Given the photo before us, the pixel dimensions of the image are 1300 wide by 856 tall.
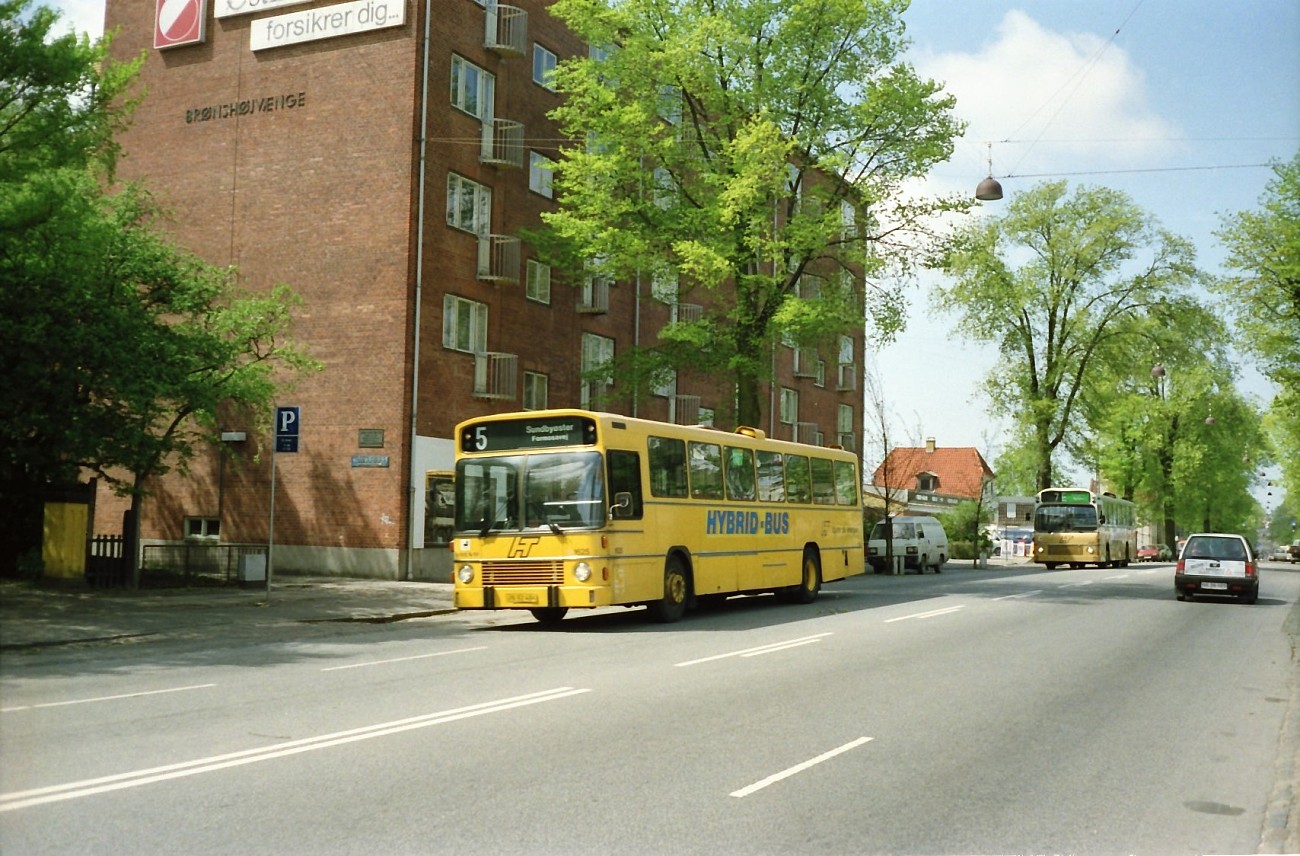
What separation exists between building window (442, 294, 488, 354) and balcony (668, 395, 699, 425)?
10.9 metres

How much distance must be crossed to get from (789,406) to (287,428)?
32.5 m

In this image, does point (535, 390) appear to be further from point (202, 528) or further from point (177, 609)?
point (177, 609)

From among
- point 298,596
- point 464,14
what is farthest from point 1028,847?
point 464,14

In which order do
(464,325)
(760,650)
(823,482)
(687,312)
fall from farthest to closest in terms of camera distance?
(687,312) → (464,325) → (823,482) → (760,650)

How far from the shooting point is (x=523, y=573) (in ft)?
55.3

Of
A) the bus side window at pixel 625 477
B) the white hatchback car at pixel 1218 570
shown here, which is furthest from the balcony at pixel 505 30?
the white hatchback car at pixel 1218 570

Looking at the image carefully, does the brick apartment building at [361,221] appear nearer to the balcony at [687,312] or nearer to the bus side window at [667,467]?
the balcony at [687,312]

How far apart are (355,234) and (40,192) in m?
13.7

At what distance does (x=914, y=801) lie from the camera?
6.72 meters

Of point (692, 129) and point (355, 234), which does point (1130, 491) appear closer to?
point (692, 129)

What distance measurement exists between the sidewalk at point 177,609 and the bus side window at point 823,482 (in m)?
7.60

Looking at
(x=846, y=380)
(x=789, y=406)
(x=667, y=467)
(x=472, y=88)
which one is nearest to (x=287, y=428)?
(x=667, y=467)

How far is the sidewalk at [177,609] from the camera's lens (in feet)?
49.6

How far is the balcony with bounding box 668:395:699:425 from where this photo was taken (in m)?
41.0
